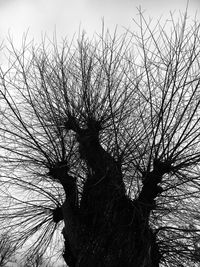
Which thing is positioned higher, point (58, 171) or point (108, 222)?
point (58, 171)

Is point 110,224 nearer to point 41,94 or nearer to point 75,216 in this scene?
point 75,216

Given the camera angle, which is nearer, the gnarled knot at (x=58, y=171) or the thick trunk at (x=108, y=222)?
the thick trunk at (x=108, y=222)

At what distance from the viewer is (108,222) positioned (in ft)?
10.5

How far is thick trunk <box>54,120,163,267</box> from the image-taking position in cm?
297

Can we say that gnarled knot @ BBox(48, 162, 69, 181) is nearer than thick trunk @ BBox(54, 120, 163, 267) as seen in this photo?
No

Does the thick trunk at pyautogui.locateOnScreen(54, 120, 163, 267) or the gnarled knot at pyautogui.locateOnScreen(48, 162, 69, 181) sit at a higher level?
the gnarled knot at pyautogui.locateOnScreen(48, 162, 69, 181)

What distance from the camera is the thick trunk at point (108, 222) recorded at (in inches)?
117

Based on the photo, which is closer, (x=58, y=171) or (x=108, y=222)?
(x=108, y=222)

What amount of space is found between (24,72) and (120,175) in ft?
6.61

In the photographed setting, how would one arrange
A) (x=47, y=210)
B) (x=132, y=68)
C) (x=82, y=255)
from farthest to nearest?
(x=47, y=210) < (x=132, y=68) < (x=82, y=255)

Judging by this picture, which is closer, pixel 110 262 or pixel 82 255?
pixel 110 262

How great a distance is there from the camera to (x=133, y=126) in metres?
3.92

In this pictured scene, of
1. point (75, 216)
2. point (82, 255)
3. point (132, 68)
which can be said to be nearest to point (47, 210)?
point (75, 216)

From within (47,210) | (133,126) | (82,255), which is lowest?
(82,255)
